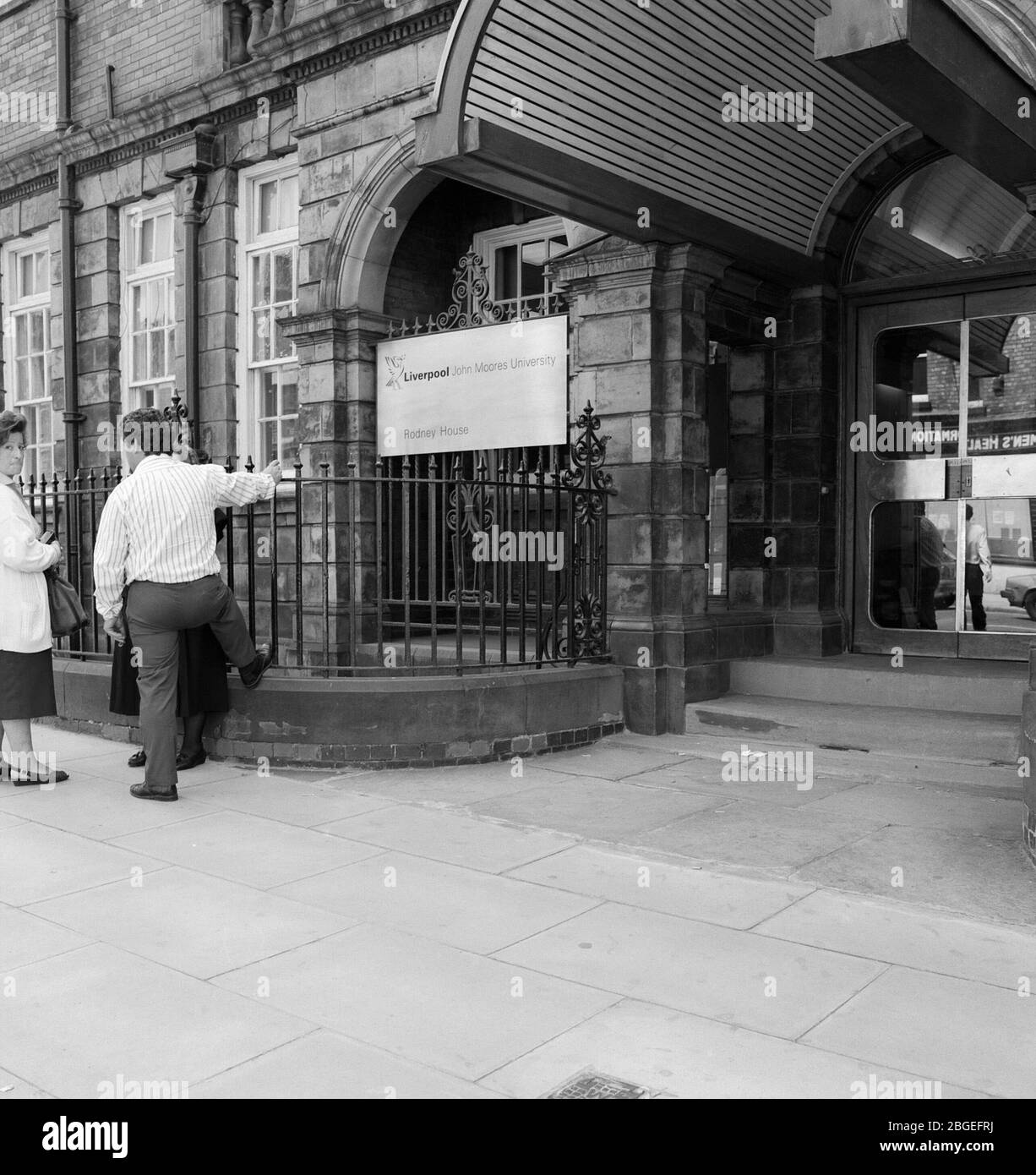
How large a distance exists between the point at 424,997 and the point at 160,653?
329 centimetres

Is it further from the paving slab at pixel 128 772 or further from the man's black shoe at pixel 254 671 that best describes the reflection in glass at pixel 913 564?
the paving slab at pixel 128 772

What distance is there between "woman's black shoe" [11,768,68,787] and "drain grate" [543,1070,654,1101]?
4.60 metres

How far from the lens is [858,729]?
23.9ft

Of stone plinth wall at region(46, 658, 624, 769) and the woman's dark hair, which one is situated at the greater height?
the woman's dark hair

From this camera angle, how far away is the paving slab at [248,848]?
490 cm

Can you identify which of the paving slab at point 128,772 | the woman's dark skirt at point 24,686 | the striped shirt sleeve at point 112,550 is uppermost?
the striped shirt sleeve at point 112,550

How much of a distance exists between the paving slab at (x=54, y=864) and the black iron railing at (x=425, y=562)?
6.09 feet

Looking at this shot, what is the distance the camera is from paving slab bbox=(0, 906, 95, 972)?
390 cm

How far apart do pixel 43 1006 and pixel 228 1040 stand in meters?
0.66

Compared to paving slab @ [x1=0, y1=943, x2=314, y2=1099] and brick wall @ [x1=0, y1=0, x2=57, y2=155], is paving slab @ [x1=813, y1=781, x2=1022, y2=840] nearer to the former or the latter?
paving slab @ [x1=0, y1=943, x2=314, y2=1099]

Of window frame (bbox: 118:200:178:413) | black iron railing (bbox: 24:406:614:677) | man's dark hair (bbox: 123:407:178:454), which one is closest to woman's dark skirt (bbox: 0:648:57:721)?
black iron railing (bbox: 24:406:614:677)

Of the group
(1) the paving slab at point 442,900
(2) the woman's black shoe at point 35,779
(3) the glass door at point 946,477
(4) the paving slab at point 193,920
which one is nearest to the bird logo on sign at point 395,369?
(3) the glass door at point 946,477

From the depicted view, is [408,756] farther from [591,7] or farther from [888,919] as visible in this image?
[591,7]

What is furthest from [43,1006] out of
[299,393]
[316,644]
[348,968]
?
[299,393]
